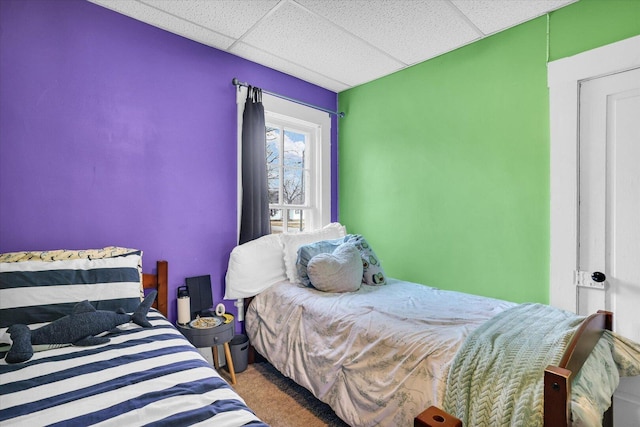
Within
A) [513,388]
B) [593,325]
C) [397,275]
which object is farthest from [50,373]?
[397,275]

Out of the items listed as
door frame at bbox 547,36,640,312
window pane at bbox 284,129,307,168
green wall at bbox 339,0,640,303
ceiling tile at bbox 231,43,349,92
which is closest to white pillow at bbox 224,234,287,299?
window pane at bbox 284,129,307,168

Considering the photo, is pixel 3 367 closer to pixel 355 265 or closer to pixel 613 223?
pixel 355 265

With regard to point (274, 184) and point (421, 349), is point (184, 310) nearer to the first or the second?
point (274, 184)

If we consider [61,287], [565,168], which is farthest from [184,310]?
[565,168]

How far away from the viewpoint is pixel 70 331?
148cm

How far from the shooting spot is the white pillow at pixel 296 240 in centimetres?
275

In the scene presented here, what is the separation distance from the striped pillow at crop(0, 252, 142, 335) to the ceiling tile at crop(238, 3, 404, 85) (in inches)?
73.0

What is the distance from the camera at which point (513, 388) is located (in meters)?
1.18

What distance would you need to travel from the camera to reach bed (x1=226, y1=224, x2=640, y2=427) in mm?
1164

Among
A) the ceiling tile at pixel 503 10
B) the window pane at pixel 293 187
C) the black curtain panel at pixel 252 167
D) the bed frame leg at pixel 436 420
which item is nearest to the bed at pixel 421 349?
the bed frame leg at pixel 436 420

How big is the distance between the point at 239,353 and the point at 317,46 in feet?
8.19

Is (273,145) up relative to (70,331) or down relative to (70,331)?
up

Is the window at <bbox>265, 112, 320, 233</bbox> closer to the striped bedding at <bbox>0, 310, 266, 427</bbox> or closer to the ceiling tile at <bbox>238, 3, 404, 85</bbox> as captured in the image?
the ceiling tile at <bbox>238, 3, 404, 85</bbox>

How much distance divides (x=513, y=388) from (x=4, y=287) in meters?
2.24
